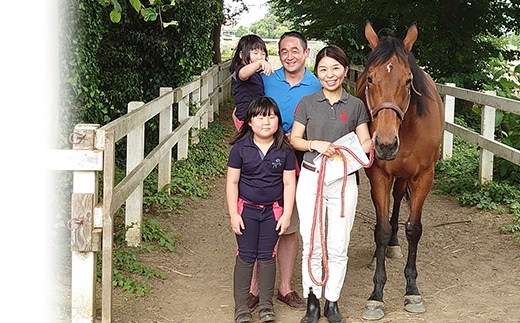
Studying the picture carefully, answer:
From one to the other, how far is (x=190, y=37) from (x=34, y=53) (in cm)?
484

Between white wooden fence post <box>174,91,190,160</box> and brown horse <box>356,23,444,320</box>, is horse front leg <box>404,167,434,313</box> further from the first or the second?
white wooden fence post <box>174,91,190,160</box>

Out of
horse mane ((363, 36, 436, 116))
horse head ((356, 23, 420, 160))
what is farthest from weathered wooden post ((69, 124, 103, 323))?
horse mane ((363, 36, 436, 116))

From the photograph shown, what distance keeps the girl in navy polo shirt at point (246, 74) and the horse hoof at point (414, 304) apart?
172cm

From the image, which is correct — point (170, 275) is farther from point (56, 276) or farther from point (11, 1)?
point (11, 1)

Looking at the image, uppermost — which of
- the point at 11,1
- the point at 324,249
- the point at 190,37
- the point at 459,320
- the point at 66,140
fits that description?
the point at 190,37

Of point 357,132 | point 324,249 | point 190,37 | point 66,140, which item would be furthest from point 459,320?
point 190,37

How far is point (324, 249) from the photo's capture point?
3.79m

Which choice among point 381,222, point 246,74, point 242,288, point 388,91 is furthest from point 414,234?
point 246,74

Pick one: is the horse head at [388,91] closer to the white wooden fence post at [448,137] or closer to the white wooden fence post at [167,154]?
the white wooden fence post at [167,154]

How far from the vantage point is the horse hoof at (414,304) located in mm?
4133

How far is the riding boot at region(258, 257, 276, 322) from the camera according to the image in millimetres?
3877

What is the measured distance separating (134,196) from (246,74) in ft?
5.57

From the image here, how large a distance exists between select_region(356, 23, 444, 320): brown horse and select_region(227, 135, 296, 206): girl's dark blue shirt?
0.65 metres

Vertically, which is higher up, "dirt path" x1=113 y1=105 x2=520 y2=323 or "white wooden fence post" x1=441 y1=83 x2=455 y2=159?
"white wooden fence post" x1=441 y1=83 x2=455 y2=159
